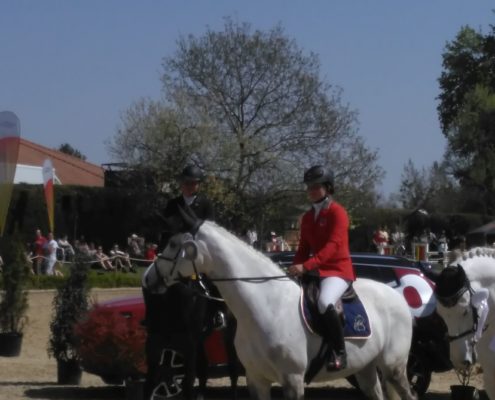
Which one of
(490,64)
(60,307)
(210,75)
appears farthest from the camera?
(490,64)

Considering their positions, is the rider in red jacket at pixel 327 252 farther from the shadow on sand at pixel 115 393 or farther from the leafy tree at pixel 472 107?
the leafy tree at pixel 472 107

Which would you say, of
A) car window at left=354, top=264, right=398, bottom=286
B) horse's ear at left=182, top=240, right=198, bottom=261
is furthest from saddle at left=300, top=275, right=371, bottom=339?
car window at left=354, top=264, right=398, bottom=286

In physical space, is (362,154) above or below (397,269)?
above

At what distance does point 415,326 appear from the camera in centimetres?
1148

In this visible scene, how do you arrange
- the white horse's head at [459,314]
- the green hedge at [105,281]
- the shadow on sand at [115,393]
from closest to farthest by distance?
the white horse's head at [459,314] → the shadow on sand at [115,393] → the green hedge at [105,281]

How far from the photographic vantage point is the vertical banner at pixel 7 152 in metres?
19.4

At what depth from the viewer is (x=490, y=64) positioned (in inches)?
2653

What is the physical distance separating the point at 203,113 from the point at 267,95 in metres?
2.90

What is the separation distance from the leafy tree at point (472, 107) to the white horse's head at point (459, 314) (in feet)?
180

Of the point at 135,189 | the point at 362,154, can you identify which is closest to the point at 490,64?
the point at 362,154

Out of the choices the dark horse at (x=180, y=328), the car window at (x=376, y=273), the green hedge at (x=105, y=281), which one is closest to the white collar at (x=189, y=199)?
the dark horse at (x=180, y=328)

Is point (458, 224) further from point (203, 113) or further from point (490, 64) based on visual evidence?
point (203, 113)

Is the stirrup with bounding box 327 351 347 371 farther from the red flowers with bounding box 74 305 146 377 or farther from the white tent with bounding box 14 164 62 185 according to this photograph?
the white tent with bounding box 14 164 62 185

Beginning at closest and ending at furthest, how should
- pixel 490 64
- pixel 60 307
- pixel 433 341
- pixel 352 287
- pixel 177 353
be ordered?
pixel 352 287, pixel 177 353, pixel 433 341, pixel 60 307, pixel 490 64
